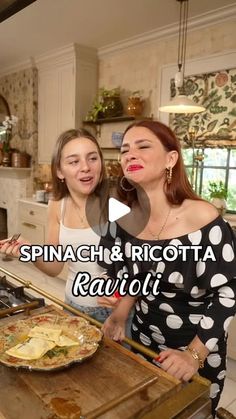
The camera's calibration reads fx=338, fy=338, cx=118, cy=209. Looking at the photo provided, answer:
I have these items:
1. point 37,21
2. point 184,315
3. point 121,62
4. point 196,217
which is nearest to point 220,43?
point 121,62

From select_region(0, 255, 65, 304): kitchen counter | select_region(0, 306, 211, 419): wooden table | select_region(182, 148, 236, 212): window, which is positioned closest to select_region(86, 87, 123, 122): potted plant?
select_region(182, 148, 236, 212): window

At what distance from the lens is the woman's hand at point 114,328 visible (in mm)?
991

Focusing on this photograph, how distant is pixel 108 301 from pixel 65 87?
3.13 meters

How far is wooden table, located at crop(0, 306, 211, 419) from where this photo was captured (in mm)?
593

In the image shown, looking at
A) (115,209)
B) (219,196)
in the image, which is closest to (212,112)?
(219,196)

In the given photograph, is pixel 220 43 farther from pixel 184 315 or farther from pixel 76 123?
pixel 184 315

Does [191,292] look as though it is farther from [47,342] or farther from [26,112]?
[26,112]

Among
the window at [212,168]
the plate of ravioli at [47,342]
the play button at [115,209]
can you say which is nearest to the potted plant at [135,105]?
the window at [212,168]

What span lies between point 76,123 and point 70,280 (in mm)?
2690

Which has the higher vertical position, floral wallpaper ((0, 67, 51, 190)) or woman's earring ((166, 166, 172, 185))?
floral wallpaper ((0, 67, 51, 190))

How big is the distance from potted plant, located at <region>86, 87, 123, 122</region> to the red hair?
245 centimetres

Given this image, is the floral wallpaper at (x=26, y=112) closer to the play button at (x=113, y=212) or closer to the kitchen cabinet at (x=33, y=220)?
the kitchen cabinet at (x=33, y=220)

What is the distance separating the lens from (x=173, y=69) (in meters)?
2.97

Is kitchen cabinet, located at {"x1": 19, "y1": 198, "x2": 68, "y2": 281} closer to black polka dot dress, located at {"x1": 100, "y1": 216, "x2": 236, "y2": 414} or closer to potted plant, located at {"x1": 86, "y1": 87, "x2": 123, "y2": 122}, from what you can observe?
potted plant, located at {"x1": 86, "y1": 87, "x2": 123, "y2": 122}
